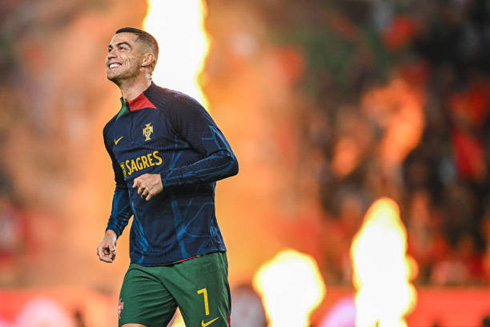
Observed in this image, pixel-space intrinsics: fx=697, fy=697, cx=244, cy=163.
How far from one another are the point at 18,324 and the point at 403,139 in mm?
7301

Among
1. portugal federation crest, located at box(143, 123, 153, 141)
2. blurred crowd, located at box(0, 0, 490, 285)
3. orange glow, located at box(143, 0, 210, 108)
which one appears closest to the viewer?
portugal federation crest, located at box(143, 123, 153, 141)

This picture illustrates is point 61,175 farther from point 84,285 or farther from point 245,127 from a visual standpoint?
point 245,127

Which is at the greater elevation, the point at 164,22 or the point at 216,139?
the point at 164,22

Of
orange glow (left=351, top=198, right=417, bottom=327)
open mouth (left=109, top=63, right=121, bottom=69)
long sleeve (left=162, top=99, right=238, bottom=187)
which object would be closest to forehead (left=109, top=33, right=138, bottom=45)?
open mouth (left=109, top=63, right=121, bottom=69)

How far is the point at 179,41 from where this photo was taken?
11.1 metres

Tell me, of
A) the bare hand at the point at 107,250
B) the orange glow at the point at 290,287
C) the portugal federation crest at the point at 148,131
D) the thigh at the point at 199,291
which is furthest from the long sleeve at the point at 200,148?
the orange glow at the point at 290,287

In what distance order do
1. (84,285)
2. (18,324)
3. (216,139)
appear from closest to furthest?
(216,139)
(18,324)
(84,285)

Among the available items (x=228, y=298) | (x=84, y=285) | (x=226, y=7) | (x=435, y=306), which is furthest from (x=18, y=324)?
(x=226, y=7)

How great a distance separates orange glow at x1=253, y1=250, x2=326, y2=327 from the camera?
→ 8.65 meters

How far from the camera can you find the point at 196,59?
11.9m

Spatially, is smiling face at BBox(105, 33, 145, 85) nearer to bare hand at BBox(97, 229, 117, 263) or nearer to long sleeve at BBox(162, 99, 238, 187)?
long sleeve at BBox(162, 99, 238, 187)

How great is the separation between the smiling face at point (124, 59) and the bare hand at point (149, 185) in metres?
0.57

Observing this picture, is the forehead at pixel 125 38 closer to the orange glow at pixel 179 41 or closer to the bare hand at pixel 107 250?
the bare hand at pixel 107 250

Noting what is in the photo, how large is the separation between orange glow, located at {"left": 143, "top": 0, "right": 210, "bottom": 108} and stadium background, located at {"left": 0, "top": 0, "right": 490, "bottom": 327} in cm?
19
